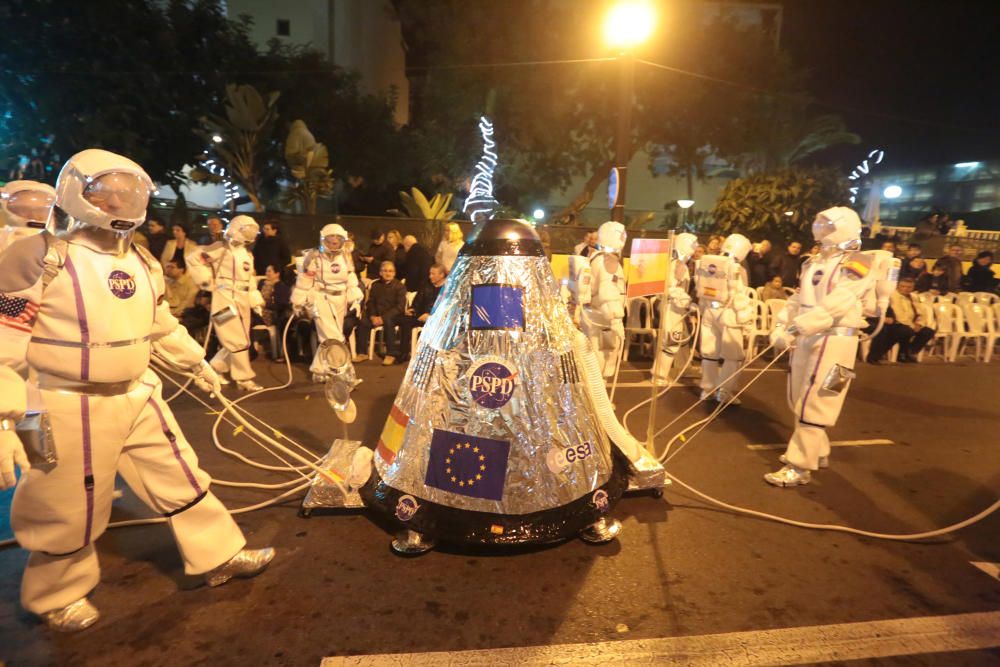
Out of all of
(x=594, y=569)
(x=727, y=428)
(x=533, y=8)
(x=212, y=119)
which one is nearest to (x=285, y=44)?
(x=212, y=119)

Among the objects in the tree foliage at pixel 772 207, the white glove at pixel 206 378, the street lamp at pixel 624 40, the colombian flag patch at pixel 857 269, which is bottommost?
the white glove at pixel 206 378

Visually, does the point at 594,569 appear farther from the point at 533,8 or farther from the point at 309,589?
the point at 533,8

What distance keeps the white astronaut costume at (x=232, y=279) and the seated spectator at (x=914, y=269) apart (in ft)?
34.4

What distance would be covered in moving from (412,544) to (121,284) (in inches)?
79.0

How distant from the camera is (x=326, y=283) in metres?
6.91

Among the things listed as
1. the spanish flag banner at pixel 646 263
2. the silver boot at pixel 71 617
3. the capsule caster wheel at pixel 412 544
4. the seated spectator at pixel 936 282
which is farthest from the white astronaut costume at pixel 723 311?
the seated spectator at pixel 936 282

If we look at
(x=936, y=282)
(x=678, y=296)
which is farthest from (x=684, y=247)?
(x=936, y=282)

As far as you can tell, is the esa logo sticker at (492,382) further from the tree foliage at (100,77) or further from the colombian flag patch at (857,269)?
the tree foliage at (100,77)

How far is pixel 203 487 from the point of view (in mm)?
2912

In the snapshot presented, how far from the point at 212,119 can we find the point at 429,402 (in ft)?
48.6

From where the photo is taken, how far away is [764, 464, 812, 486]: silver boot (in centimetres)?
451

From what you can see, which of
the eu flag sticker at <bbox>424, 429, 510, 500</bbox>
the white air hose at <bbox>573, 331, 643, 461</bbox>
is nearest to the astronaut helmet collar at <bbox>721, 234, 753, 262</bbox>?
the white air hose at <bbox>573, 331, 643, 461</bbox>

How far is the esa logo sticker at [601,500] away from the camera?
11.2ft

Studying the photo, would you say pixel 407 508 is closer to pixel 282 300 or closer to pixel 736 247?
pixel 736 247
